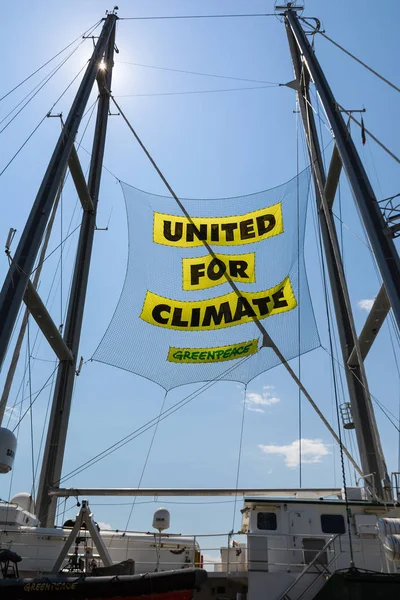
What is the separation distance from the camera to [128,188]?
2034 centimetres

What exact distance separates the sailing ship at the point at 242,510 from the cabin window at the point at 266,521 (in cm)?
3

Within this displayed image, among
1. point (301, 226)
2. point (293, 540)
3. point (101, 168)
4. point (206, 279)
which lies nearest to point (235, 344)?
point (206, 279)

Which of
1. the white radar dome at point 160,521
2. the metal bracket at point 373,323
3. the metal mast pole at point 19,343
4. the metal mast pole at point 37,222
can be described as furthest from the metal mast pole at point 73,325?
the metal bracket at point 373,323

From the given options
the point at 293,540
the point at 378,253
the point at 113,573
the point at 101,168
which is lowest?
the point at 113,573

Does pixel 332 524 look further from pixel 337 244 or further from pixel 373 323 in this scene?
pixel 337 244

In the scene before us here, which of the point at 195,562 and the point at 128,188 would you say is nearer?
the point at 195,562

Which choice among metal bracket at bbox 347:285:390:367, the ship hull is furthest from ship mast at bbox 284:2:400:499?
the ship hull

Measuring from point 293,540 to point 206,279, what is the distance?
916 centimetres

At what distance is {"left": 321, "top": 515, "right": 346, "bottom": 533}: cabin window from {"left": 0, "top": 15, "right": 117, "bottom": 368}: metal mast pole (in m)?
9.08

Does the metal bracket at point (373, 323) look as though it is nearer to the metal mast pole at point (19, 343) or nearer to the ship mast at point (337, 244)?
the ship mast at point (337, 244)

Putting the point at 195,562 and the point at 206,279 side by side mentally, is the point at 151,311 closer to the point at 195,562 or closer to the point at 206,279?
the point at 206,279

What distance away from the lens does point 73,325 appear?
19344 millimetres

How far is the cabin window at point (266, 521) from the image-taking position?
45.1 feet

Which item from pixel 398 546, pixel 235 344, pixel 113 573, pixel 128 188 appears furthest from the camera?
pixel 128 188
